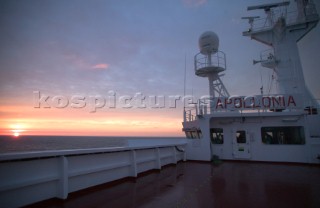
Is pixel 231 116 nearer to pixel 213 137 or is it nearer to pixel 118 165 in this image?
pixel 213 137

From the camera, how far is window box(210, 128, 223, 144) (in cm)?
1372

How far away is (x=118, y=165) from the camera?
7.75 meters

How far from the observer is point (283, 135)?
12492 mm

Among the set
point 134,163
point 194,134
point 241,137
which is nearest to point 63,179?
point 134,163

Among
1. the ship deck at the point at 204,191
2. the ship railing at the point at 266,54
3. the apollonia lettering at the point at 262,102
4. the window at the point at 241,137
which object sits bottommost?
the ship deck at the point at 204,191

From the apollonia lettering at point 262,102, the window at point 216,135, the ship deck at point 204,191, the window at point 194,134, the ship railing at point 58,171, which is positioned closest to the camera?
the ship railing at point 58,171

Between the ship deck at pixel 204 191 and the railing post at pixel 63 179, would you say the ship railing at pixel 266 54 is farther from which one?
the railing post at pixel 63 179

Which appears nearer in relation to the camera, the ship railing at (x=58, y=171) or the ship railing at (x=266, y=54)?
the ship railing at (x=58, y=171)

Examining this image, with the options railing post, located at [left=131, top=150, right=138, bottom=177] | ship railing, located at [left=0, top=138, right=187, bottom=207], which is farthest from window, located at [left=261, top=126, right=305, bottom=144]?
railing post, located at [left=131, top=150, right=138, bottom=177]

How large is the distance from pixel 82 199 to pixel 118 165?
220cm

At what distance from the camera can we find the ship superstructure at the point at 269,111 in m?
12.3

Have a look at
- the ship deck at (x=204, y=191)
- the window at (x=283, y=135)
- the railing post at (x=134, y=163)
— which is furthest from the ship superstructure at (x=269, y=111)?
the railing post at (x=134, y=163)

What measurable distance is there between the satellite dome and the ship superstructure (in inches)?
3.0

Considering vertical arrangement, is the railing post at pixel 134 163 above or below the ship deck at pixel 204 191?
above
